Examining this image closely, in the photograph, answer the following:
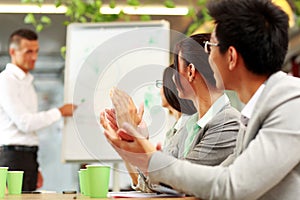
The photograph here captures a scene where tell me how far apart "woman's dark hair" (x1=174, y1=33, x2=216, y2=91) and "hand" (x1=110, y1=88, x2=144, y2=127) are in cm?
24

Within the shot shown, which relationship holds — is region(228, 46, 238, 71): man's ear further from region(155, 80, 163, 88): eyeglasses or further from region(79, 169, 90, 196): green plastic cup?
region(79, 169, 90, 196): green plastic cup

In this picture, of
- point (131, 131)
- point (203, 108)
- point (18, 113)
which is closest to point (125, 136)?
point (131, 131)

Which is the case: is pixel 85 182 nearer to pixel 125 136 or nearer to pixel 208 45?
pixel 125 136

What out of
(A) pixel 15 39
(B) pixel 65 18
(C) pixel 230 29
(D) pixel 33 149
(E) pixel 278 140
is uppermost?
(B) pixel 65 18

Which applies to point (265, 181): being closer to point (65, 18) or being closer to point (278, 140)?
point (278, 140)

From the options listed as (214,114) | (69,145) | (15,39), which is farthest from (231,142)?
(15,39)

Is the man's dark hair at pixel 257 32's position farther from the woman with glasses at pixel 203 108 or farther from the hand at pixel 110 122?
the hand at pixel 110 122

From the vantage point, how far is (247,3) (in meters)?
1.39

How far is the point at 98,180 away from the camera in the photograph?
1.49m

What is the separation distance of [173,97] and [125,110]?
21.8 inches

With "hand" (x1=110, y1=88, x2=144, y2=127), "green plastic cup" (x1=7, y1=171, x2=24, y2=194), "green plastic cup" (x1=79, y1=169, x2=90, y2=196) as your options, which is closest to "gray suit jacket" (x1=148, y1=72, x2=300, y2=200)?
"hand" (x1=110, y1=88, x2=144, y2=127)

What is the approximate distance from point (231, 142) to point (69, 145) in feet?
7.60

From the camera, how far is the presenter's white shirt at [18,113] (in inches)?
140

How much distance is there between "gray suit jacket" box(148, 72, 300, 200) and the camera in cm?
117
